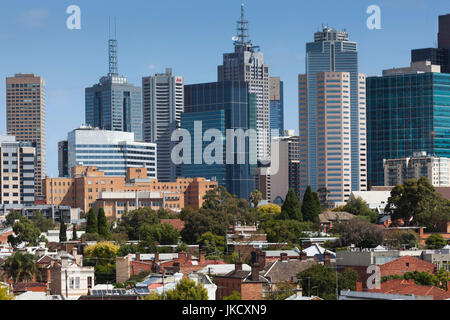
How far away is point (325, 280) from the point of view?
3897 cm

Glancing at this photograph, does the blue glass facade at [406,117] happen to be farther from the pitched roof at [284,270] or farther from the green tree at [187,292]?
the green tree at [187,292]

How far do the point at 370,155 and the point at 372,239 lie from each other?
400 ft

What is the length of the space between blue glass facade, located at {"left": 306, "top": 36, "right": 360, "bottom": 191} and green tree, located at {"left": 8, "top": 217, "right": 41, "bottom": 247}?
3586 inches

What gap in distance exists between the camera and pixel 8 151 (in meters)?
149

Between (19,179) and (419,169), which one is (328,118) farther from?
(19,179)

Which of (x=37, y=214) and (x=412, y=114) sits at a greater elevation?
(x=412, y=114)

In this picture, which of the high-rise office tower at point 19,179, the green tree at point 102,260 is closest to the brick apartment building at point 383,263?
the green tree at point 102,260

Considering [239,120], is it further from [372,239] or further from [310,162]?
[372,239]

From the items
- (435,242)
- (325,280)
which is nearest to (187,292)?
(325,280)

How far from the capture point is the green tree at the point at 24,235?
8206 centimetres

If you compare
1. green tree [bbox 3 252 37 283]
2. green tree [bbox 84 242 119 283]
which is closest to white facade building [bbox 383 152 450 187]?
green tree [bbox 84 242 119 283]

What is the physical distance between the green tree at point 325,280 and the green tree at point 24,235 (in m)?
43.2
